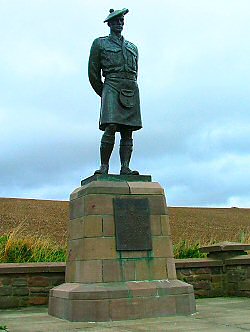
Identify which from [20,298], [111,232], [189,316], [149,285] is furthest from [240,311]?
[20,298]

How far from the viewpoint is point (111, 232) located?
27.5ft

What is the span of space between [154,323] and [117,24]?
502 cm

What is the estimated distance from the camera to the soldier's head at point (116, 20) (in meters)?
9.31

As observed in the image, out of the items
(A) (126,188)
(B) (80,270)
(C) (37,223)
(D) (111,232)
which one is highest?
(C) (37,223)

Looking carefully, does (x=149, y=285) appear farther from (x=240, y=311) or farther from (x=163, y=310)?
(x=240, y=311)

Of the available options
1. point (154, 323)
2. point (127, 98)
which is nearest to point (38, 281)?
point (154, 323)

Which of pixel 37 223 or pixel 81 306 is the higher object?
pixel 37 223

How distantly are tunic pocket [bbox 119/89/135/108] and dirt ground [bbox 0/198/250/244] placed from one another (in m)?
11.7

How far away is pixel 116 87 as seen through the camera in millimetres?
9102

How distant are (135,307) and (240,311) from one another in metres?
1.75

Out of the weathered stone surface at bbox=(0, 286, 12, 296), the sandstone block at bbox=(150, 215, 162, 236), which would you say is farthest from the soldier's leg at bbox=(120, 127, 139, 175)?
the weathered stone surface at bbox=(0, 286, 12, 296)

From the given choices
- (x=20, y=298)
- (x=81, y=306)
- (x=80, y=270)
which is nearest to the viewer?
(x=81, y=306)

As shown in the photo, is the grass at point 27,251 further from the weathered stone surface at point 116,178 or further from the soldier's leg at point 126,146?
the soldier's leg at point 126,146

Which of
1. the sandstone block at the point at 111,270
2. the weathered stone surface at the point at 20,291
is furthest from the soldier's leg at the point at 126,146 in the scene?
the weathered stone surface at the point at 20,291
